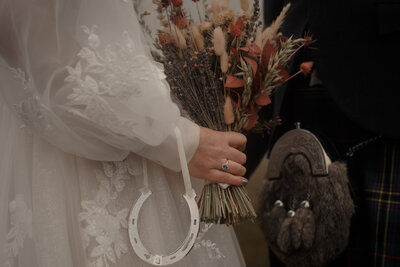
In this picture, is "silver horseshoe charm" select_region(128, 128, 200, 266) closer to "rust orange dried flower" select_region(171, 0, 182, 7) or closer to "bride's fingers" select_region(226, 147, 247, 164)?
"bride's fingers" select_region(226, 147, 247, 164)

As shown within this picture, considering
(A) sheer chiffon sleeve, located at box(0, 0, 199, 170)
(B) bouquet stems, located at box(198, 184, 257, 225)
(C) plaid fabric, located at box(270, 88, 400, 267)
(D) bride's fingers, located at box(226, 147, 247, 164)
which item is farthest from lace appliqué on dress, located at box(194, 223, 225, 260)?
(C) plaid fabric, located at box(270, 88, 400, 267)

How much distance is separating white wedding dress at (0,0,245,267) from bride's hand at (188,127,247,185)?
3 centimetres

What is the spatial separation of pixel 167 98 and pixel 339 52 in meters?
0.62

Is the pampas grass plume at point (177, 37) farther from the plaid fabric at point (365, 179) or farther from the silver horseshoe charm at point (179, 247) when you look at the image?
the plaid fabric at point (365, 179)

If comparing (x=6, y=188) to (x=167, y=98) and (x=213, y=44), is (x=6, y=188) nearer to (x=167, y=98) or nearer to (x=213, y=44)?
(x=167, y=98)

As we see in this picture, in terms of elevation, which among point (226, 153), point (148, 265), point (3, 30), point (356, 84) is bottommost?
point (148, 265)

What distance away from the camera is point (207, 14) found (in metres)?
0.83

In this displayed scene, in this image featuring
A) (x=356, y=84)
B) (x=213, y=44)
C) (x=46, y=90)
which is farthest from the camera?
(x=356, y=84)

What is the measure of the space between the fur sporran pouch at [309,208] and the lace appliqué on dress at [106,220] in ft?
1.76

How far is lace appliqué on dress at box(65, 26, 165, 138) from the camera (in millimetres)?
662

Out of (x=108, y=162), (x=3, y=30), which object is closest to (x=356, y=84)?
(x=108, y=162)

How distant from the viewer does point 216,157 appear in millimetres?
776

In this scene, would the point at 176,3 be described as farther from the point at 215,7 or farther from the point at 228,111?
the point at 228,111

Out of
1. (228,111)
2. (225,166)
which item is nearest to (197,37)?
(228,111)
